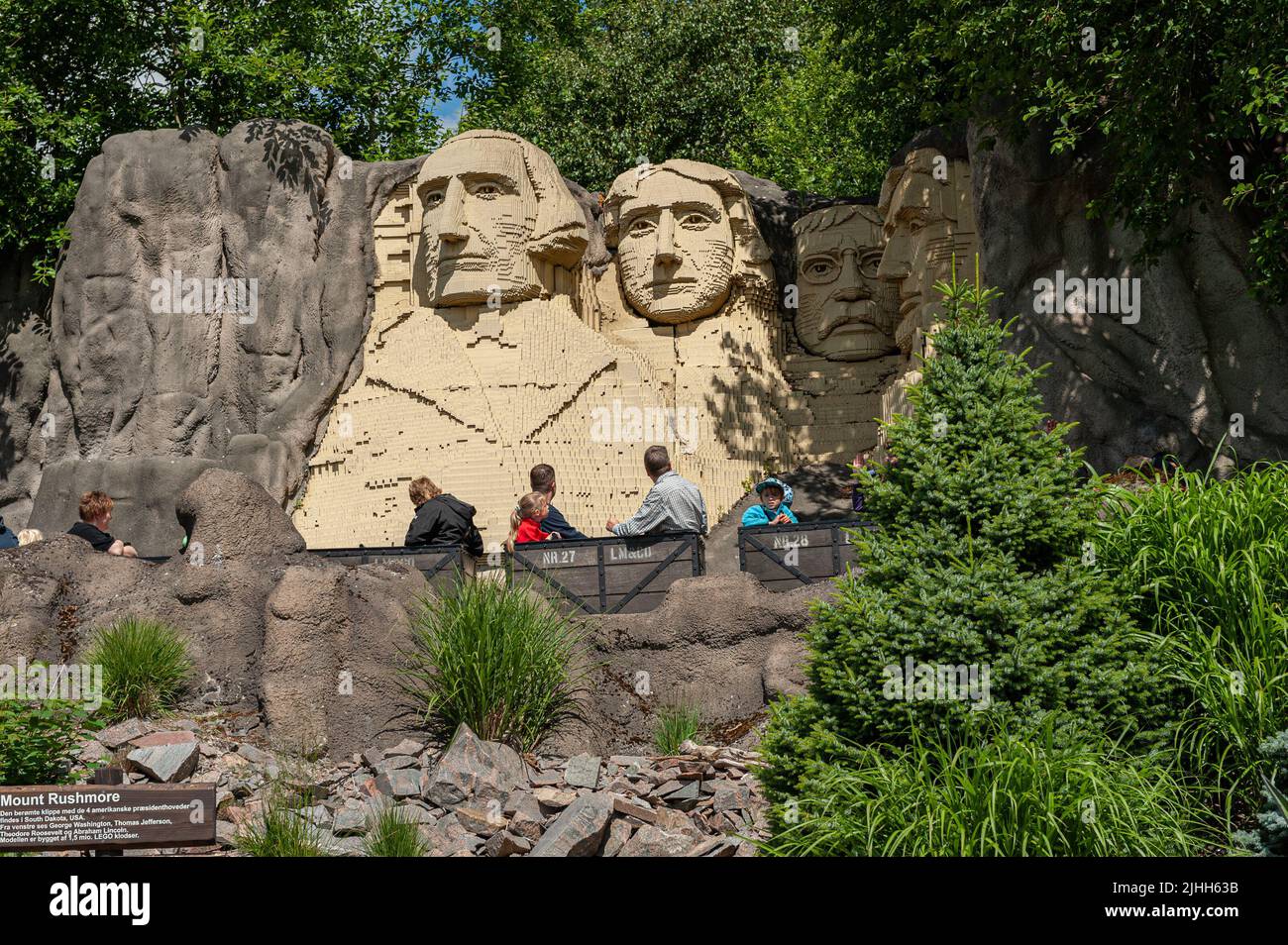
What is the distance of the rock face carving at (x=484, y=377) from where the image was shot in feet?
56.0

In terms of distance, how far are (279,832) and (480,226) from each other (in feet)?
34.8

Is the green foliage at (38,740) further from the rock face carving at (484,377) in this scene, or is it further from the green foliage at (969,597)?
the rock face carving at (484,377)

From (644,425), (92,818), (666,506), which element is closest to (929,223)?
(644,425)

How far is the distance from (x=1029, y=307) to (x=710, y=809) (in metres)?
9.06

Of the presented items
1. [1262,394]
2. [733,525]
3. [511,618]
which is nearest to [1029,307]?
[1262,394]

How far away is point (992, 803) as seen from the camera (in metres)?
6.51

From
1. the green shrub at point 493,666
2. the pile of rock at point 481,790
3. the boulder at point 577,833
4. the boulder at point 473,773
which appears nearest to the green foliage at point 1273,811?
the pile of rock at point 481,790

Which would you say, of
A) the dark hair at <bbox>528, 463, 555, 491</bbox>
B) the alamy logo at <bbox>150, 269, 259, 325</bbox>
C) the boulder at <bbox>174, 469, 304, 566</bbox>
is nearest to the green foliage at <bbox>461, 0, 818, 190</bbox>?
the alamy logo at <bbox>150, 269, 259, 325</bbox>

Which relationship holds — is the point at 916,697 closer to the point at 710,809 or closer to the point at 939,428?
the point at 939,428

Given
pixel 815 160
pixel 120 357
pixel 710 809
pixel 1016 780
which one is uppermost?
pixel 815 160

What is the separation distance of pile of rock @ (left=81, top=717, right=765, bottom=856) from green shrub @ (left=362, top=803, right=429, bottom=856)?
0.14 metres

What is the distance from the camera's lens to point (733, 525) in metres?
16.9

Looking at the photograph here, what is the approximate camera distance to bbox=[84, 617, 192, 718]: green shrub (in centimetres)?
1061
